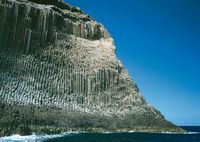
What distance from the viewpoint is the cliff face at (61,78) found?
4862 cm

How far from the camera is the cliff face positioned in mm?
48625

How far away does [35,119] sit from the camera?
46.7m

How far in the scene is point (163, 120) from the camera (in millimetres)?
63188

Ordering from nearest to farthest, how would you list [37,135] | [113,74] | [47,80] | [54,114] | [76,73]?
[37,135] → [54,114] → [47,80] → [76,73] → [113,74]

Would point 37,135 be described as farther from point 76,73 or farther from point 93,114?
point 76,73

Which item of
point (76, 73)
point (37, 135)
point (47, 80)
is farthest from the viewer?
point (76, 73)

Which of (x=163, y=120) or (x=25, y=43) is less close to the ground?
(x=25, y=43)

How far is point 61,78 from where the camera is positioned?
5772 cm

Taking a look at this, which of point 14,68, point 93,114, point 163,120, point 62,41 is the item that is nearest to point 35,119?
point 14,68

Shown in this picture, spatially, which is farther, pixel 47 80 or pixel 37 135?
pixel 47 80

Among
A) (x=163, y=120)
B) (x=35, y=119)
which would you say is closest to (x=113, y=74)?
(x=163, y=120)

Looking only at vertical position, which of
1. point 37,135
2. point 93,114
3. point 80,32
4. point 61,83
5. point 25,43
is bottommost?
point 37,135

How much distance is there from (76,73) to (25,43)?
9.54m

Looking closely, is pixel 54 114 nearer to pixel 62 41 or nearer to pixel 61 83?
pixel 61 83
